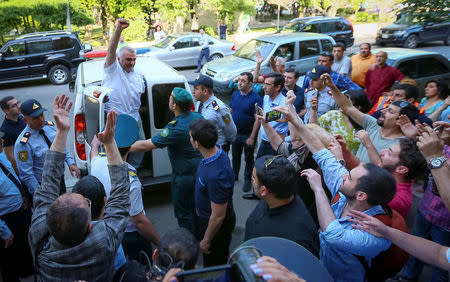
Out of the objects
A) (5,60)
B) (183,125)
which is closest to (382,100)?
(183,125)

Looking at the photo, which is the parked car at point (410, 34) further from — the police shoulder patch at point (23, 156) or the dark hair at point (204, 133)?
the police shoulder patch at point (23, 156)

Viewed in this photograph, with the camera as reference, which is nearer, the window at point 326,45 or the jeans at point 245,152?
the jeans at point 245,152

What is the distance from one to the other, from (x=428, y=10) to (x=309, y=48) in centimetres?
540

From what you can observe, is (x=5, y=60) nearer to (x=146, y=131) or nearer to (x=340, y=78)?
(x=146, y=131)

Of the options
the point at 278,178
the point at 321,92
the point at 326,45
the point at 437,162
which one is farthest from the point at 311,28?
the point at 278,178

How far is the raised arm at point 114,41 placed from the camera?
387 cm

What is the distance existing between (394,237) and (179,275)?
134cm

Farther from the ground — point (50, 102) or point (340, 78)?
point (340, 78)

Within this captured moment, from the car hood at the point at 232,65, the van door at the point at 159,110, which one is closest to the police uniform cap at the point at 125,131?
the van door at the point at 159,110

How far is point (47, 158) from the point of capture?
89.0 inches

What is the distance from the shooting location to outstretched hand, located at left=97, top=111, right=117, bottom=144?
221 cm

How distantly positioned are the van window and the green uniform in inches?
44.6

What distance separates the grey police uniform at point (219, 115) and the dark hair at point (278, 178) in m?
2.11

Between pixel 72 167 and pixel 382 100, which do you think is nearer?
pixel 72 167
